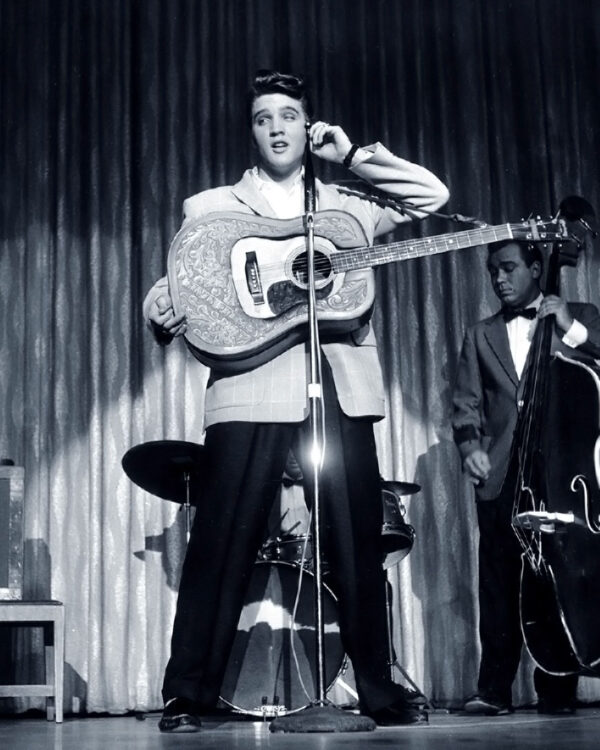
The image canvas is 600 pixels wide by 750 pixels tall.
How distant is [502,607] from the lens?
145 inches

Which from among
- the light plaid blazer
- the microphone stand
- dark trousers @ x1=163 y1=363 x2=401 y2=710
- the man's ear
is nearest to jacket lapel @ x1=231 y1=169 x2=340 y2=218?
the light plaid blazer

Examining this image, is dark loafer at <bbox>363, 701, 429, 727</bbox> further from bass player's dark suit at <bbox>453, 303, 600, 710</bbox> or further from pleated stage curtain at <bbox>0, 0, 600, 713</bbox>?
pleated stage curtain at <bbox>0, 0, 600, 713</bbox>

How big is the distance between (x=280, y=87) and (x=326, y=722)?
1674 mm

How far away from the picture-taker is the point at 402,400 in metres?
4.55

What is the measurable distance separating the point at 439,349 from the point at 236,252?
1.77 m

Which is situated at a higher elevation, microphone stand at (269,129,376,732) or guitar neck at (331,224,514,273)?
guitar neck at (331,224,514,273)

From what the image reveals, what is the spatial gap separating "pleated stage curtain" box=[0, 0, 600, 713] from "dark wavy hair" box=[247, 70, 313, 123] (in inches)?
58.8

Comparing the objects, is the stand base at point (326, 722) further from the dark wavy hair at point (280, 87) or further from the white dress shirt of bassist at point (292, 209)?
the dark wavy hair at point (280, 87)

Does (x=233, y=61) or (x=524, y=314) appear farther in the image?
(x=233, y=61)

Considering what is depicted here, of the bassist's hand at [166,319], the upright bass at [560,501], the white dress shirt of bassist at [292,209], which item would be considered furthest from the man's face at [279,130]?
the upright bass at [560,501]

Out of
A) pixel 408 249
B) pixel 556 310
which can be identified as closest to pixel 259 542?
pixel 408 249

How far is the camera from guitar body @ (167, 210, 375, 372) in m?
2.93

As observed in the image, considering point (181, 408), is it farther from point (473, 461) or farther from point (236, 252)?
point (236, 252)

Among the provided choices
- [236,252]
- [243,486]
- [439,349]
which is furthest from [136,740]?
[439,349]
